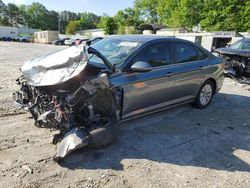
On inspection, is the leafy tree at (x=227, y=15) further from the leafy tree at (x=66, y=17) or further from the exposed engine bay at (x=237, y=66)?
the leafy tree at (x=66, y=17)

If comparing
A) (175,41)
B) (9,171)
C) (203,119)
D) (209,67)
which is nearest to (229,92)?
(209,67)

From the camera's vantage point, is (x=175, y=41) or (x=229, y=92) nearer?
(x=175, y=41)

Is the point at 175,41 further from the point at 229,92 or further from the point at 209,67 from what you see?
the point at 229,92

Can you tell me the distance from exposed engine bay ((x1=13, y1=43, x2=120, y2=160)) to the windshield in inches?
18.9

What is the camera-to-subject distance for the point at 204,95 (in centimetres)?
623

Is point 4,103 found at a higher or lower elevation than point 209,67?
lower

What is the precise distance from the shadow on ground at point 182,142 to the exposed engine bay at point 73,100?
25 centimetres

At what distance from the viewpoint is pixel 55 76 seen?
371 centimetres

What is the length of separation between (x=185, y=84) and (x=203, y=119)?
2.76 ft

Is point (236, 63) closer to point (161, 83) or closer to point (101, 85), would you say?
point (161, 83)

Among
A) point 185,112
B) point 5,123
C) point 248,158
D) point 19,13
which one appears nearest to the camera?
point 248,158

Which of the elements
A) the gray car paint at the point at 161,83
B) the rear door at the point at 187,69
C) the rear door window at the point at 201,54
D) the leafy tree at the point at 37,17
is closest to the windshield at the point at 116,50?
the gray car paint at the point at 161,83

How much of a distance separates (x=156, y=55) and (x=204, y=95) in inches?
77.4

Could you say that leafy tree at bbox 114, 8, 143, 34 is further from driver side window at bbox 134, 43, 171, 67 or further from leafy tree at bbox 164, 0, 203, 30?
driver side window at bbox 134, 43, 171, 67
